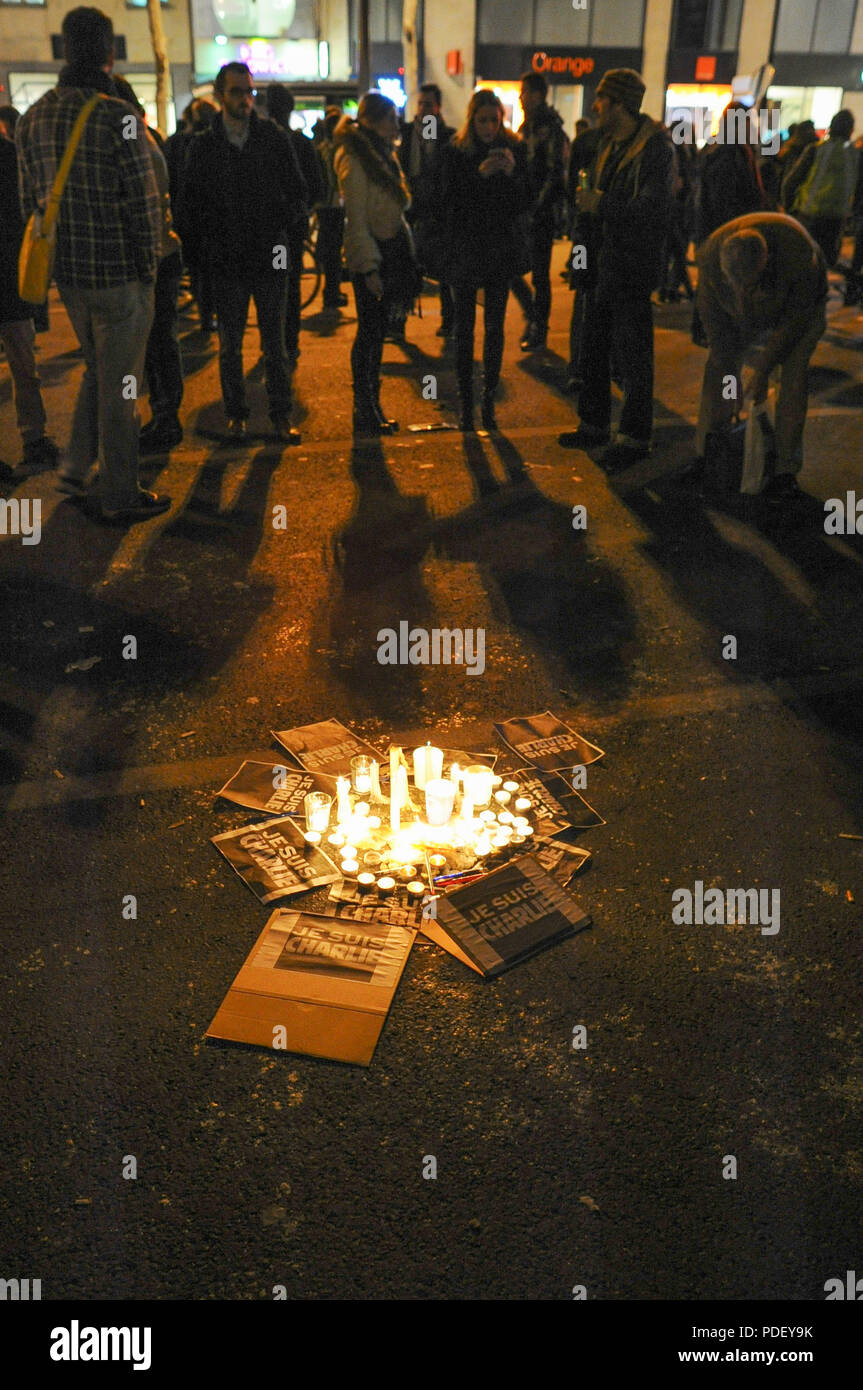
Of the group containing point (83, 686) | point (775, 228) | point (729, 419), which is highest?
point (775, 228)

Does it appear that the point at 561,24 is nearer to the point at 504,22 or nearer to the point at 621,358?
the point at 504,22

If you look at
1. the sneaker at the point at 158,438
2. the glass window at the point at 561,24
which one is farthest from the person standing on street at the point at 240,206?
the glass window at the point at 561,24

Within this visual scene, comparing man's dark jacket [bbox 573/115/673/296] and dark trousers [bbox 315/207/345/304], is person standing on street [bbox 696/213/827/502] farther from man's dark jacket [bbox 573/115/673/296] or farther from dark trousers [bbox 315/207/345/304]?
dark trousers [bbox 315/207/345/304]

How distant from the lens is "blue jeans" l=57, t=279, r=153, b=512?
17.2 feet

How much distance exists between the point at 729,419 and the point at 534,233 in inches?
176

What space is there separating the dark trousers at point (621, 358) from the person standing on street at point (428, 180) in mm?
1037

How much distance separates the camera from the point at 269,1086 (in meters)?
2.45

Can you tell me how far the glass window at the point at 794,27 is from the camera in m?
31.3

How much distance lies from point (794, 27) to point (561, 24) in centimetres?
717

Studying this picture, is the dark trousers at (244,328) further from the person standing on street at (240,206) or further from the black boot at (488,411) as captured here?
the black boot at (488,411)

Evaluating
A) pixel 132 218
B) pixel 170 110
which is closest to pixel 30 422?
pixel 132 218

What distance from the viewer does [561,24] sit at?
30.3 meters

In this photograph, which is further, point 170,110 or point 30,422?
point 170,110
